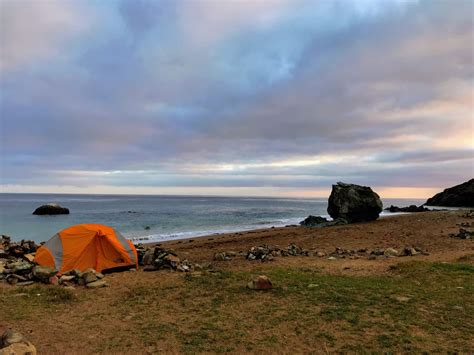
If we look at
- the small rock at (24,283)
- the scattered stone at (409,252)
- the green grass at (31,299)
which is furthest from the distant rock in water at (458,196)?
the small rock at (24,283)

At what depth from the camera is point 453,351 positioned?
5.54 metres

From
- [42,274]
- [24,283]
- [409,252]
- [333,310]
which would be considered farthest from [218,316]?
[409,252]

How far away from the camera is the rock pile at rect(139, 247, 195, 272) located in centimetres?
1267

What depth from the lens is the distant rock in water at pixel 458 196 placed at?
70.7m

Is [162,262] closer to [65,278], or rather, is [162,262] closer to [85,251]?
[85,251]

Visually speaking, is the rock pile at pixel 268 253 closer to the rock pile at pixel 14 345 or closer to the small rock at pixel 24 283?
the small rock at pixel 24 283

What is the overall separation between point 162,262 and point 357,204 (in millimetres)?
27119

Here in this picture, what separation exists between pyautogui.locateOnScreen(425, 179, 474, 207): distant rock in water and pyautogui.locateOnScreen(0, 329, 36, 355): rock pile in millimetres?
82953

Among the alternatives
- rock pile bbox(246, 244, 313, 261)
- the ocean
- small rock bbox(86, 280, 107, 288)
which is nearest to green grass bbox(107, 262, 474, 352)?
small rock bbox(86, 280, 107, 288)

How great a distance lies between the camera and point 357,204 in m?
35.3

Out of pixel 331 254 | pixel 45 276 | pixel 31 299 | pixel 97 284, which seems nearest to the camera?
pixel 31 299

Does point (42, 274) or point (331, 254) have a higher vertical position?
point (42, 274)

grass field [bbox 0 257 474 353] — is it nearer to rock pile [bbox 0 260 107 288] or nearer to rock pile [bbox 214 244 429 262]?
rock pile [bbox 0 260 107 288]

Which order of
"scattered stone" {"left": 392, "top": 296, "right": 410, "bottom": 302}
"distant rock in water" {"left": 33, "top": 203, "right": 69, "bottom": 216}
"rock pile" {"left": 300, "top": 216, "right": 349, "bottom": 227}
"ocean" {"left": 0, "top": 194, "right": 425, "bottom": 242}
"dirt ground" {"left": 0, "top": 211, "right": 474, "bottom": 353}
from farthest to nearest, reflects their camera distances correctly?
1. "distant rock in water" {"left": 33, "top": 203, "right": 69, "bottom": 216}
2. "ocean" {"left": 0, "top": 194, "right": 425, "bottom": 242}
3. "rock pile" {"left": 300, "top": 216, "right": 349, "bottom": 227}
4. "scattered stone" {"left": 392, "top": 296, "right": 410, "bottom": 302}
5. "dirt ground" {"left": 0, "top": 211, "right": 474, "bottom": 353}
